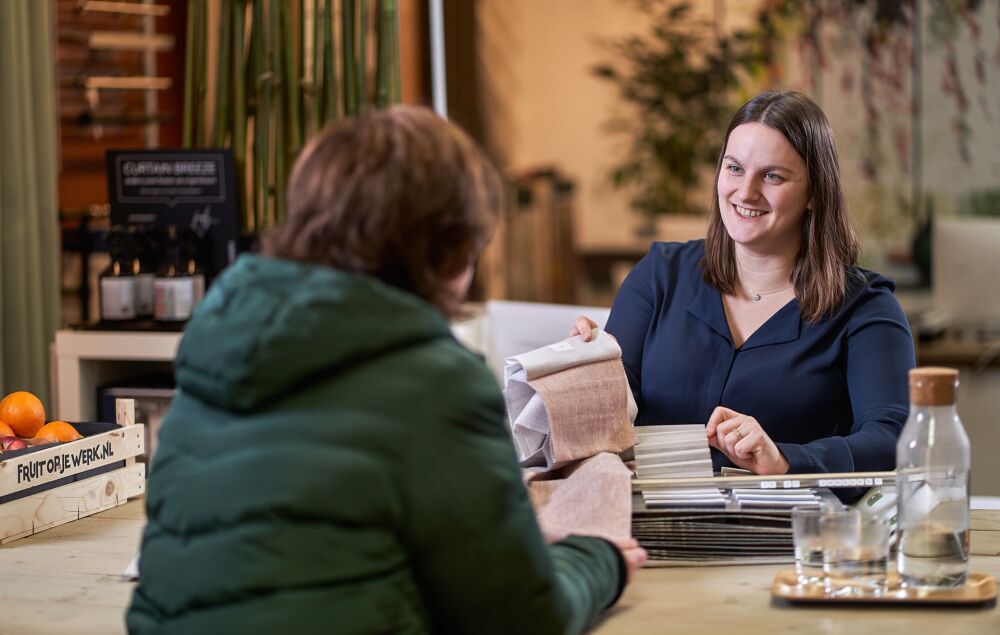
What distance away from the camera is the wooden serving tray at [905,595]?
1193 millimetres

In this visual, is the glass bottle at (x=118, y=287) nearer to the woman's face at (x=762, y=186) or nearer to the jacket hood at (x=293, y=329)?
the woman's face at (x=762, y=186)

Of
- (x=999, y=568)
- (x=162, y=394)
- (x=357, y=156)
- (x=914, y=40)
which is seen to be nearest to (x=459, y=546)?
(x=357, y=156)

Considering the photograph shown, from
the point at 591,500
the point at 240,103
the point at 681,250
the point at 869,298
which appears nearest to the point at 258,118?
the point at 240,103

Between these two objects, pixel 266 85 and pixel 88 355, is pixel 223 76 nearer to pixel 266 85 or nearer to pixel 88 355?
pixel 266 85

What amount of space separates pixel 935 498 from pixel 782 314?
A: 696mm

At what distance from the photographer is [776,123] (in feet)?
6.06

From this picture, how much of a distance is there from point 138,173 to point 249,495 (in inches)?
87.2

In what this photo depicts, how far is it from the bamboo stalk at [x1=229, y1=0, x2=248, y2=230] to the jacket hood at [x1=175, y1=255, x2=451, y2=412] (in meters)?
2.19

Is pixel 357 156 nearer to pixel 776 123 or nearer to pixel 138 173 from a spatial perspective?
pixel 776 123

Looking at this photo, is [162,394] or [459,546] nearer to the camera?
[459,546]

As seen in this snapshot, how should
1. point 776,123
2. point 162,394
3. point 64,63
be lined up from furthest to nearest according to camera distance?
point 64,63
point 162,394
point 776,123

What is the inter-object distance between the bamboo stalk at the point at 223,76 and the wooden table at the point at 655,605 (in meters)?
1.78

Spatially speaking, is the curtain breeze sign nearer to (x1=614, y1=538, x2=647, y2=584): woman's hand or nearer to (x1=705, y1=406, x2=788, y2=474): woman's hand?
(x1=705, y1=406, x2=788, y2=474): woman's hand

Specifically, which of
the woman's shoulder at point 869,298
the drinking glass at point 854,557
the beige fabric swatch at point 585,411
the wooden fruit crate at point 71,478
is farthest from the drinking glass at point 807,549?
the wooden fruit crate at point 71,478
